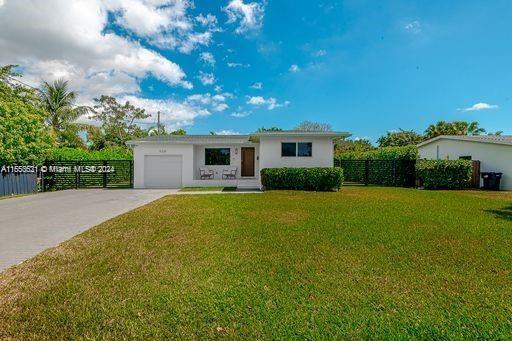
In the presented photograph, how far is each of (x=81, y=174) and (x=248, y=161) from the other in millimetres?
11369

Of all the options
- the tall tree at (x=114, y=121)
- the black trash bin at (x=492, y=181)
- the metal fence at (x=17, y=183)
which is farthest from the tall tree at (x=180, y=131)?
the black trash bin at (x=492, y=181)

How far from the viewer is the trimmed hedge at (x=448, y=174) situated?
631 inches

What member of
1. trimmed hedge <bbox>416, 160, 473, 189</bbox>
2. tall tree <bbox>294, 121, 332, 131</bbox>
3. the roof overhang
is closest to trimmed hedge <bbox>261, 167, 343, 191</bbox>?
the roof overhang

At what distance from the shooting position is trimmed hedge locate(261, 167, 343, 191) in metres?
14.7

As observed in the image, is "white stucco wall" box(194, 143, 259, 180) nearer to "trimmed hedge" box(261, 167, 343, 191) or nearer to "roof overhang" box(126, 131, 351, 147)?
"roof overhang" box(126, 131, 351, 147)

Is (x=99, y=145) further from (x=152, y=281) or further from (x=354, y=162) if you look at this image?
(x=152, y=281)

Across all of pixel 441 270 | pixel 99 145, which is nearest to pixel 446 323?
pixel 441 270

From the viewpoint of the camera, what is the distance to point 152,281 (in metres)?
3.73

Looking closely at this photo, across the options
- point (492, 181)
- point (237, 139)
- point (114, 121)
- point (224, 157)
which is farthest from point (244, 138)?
point (114, 121)

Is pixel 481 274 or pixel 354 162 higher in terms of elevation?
pixel 354 162

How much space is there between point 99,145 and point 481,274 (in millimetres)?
34560

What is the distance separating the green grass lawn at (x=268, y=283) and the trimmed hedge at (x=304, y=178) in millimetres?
7950

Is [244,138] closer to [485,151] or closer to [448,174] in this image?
[448,174]

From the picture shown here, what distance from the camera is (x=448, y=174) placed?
632 inches
